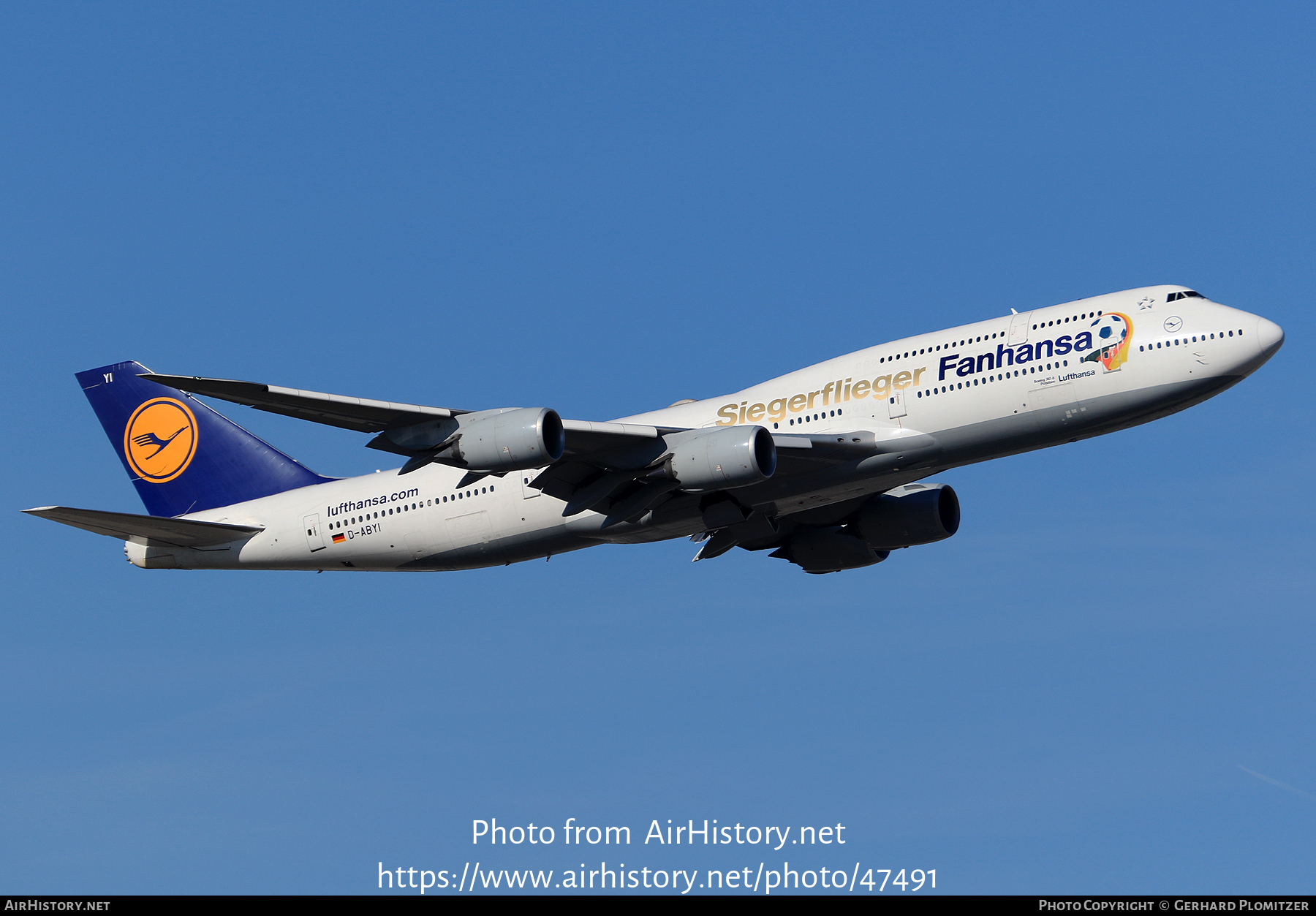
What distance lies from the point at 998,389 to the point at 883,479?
3620 mm

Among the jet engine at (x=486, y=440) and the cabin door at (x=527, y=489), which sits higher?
the cabin door at (x=527, y=489)

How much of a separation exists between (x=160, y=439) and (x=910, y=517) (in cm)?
2350

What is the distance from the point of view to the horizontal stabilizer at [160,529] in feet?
128

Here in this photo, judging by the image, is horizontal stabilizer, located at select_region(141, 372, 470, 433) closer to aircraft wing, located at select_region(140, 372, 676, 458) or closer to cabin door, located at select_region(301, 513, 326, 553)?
aircraft wing, located at select_region(140, 372, 676, 458)

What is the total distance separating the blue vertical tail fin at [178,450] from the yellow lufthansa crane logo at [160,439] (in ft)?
0.08

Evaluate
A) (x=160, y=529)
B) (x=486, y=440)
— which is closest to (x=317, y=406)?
(x=486, y=440)

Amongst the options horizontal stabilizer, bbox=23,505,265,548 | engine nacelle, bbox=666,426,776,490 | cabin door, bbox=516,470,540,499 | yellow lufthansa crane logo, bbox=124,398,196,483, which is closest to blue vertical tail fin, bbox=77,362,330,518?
yellow lufthansa crane logo, bbox=124,398,196,483

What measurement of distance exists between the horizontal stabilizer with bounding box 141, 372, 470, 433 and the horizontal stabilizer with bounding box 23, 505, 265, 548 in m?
8.50

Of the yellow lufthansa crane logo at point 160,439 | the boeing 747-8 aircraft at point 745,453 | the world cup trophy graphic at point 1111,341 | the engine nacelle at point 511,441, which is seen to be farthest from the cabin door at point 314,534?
the world cup trophy graphic at point 1111,341

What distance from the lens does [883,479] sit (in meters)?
35.8

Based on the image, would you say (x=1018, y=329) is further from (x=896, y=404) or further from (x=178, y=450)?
(x=178, y=450)

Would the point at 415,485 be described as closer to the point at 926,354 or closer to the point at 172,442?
the point at 172,442

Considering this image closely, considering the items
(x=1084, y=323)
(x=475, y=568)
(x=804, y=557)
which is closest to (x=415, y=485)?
(x=475, y=568)

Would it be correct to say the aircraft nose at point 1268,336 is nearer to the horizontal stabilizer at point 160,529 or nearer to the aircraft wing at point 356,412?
the aircraft wing at point 356,412
